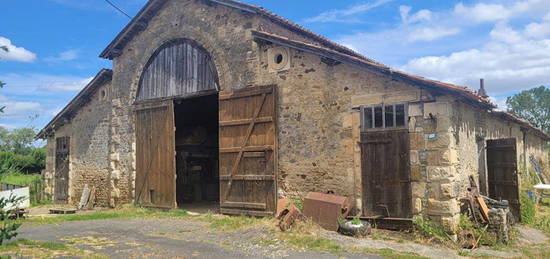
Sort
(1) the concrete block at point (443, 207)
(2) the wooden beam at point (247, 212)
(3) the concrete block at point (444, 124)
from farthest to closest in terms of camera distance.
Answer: (2) the wooden beam at point (247, 212)
(3) the concrete block at point (444, 124)
(1) the concrete block at point (443, 207)

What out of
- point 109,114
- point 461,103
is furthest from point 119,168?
point 461,103

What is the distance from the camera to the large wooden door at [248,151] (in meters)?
10.4

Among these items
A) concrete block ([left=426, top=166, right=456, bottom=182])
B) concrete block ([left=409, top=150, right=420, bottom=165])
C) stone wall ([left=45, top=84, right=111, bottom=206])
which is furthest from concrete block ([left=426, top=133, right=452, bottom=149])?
stone wall ([left=45, top=84, right=111, bottom=206])

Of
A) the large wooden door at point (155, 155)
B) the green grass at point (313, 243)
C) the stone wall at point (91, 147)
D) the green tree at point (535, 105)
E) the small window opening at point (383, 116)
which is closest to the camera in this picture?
the green grass at point (313, 243)

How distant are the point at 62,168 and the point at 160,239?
9.83 metres

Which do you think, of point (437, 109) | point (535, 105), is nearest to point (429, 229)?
point (437, 109)

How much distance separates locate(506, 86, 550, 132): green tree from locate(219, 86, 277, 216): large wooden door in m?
42.1

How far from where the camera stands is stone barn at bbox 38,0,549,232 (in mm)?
8477

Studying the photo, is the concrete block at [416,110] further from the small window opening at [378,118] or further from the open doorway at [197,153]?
the open doorway at [197,153]

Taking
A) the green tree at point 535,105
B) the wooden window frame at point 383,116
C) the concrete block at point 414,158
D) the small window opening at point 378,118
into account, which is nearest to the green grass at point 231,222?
the wooden window frame at point 383,116

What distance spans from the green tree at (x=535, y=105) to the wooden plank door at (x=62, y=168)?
141 feet

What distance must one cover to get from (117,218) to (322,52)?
22.4 feet

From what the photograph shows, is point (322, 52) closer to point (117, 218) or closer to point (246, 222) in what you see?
point (246, 222)

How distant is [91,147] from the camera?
15.1m
